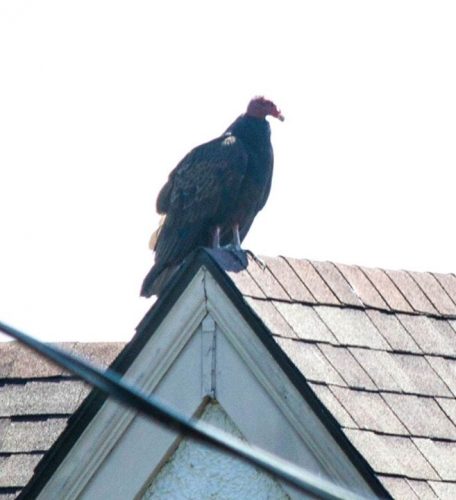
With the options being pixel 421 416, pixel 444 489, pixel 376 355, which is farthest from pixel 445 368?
pixel 444 489

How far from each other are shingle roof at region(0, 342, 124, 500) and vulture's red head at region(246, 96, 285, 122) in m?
2.39

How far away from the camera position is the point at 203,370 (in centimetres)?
569

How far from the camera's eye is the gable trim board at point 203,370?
5.42 meters

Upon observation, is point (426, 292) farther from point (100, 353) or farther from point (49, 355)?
point (49, 355)

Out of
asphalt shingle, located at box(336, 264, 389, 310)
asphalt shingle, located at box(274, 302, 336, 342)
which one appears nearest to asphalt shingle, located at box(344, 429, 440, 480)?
asphalt shingle, located at box(274, 302, 336, 342)

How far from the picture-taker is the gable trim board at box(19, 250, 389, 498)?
542 cm

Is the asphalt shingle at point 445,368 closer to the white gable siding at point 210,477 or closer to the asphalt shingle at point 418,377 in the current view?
the asphalt shingle at point 418,377

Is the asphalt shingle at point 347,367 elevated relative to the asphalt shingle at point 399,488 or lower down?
elevated

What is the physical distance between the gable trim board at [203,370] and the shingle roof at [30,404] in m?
1.13

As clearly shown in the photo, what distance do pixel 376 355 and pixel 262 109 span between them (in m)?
4.47

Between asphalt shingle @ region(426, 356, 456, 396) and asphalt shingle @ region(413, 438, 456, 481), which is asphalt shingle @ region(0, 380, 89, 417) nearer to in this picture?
asphalt shingle @ region(426, 356, 456, 396)

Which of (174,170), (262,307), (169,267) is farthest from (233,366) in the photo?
(174,170)

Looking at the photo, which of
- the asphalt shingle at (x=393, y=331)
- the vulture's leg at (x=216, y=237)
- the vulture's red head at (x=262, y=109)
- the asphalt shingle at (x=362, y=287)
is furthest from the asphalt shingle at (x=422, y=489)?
the vulture's red head at (x=262, y=109)

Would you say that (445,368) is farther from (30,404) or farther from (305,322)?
(30,404)
